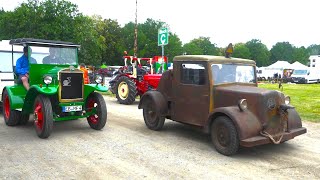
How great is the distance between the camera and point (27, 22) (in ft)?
97.2

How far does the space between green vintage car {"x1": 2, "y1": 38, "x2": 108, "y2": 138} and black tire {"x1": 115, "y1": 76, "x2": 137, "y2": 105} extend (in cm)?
465

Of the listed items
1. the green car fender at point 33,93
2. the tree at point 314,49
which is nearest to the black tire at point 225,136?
the green car fender at point 33,93

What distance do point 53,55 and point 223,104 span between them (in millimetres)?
4277

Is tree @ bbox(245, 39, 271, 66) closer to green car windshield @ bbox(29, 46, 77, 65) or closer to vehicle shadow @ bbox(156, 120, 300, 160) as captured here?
vehicle shadow @ bbox(156, 120, 300, 160)

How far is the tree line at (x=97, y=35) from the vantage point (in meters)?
29.8

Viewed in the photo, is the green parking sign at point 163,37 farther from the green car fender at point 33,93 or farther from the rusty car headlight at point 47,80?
the rusty car headlight at point 47,80

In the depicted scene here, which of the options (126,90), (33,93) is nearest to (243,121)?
(33,93)

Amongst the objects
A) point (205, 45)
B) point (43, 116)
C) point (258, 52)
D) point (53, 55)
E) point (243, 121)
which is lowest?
point (43, 116)

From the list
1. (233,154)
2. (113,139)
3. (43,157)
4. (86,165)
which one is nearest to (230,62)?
(233,154)

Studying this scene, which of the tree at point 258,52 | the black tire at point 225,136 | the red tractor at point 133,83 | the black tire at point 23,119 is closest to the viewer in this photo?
the black tire at point 225,136

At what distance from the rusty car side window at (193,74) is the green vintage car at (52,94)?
6.10 ft

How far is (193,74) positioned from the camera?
269 inches

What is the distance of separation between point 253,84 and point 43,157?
4.39 meters

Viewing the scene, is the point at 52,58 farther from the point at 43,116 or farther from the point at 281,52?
the point at 281,52
